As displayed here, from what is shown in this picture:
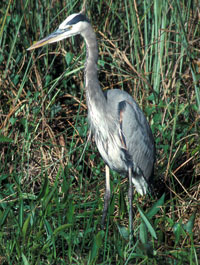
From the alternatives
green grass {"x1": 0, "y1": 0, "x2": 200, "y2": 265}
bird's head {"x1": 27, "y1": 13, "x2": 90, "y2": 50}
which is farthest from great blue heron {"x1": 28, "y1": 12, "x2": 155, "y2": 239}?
Answer: green grass {"x1": 0, "y1": 0, "x2": 200, "y2": 265}

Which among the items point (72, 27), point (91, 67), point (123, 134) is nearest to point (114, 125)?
point (123, 134)

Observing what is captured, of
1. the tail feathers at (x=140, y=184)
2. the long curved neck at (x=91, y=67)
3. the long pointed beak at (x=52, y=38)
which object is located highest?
the long pointed beak at (x=52, y=38)

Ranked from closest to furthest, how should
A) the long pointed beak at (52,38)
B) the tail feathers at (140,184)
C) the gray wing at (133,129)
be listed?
the long pointed beak at (52,38) < the gray wing at (133,129) < the tail feathers at (140,184)

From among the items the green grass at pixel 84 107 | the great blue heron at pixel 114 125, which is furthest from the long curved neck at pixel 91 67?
the green grass at pixel 84 107

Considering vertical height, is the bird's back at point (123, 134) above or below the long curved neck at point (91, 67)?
below

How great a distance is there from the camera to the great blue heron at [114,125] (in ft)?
10.0

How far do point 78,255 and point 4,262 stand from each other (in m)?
0.36

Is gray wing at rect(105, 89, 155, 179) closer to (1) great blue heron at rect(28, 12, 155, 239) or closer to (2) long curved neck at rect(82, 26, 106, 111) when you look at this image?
(1) great blue heron at rect(28, 12, 155, 239)

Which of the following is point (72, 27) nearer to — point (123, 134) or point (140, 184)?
point (123, 134)

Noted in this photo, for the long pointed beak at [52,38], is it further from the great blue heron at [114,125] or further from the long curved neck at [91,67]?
the long curved neck at [91,67]

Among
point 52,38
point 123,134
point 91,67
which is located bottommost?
point 123,134

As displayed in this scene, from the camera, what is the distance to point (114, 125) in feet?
10.7

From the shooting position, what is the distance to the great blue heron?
306 cm

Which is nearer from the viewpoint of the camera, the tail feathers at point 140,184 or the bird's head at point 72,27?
the bird's head at point 72,27
